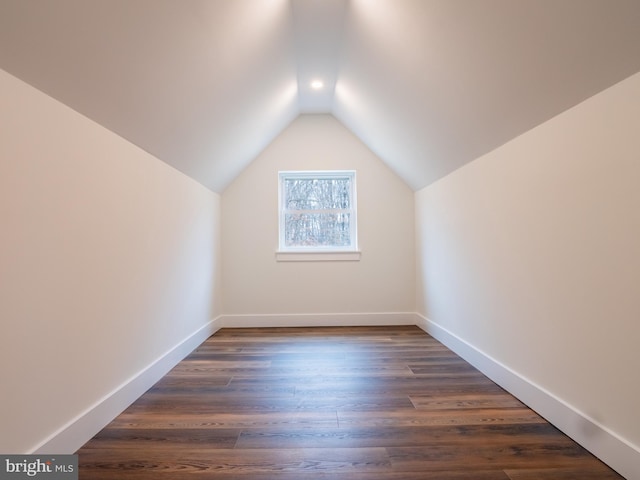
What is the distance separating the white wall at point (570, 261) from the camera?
1.33 metres

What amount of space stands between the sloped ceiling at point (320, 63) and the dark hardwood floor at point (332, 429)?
1671 millimetres

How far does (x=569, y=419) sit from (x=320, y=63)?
3.14 metres

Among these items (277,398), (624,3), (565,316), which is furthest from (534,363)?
(624,3)

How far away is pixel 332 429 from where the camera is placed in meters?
1.68

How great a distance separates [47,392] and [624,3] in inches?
108

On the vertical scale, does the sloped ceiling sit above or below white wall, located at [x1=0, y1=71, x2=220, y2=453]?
above

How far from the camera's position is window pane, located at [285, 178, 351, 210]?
4238 millimetres

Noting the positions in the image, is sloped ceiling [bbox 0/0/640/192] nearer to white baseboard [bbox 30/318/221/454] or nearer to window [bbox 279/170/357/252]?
window [bbox 279/170/357/252]

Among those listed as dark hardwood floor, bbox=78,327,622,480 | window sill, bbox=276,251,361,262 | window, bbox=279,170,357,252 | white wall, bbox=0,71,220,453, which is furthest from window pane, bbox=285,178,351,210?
dark hardwood floor, bbox=78,327,622,480

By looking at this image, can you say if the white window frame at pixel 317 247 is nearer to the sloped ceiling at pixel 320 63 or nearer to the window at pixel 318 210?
the window at pixel 318 210

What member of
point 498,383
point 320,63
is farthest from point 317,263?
point 498,383

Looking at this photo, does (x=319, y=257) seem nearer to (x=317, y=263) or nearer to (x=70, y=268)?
(x=317, y=263)

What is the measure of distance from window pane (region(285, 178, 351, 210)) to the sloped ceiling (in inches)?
41.8

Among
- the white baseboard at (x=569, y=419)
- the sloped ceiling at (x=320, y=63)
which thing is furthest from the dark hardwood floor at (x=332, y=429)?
the sloped ceiling at (x=320, y=63)
